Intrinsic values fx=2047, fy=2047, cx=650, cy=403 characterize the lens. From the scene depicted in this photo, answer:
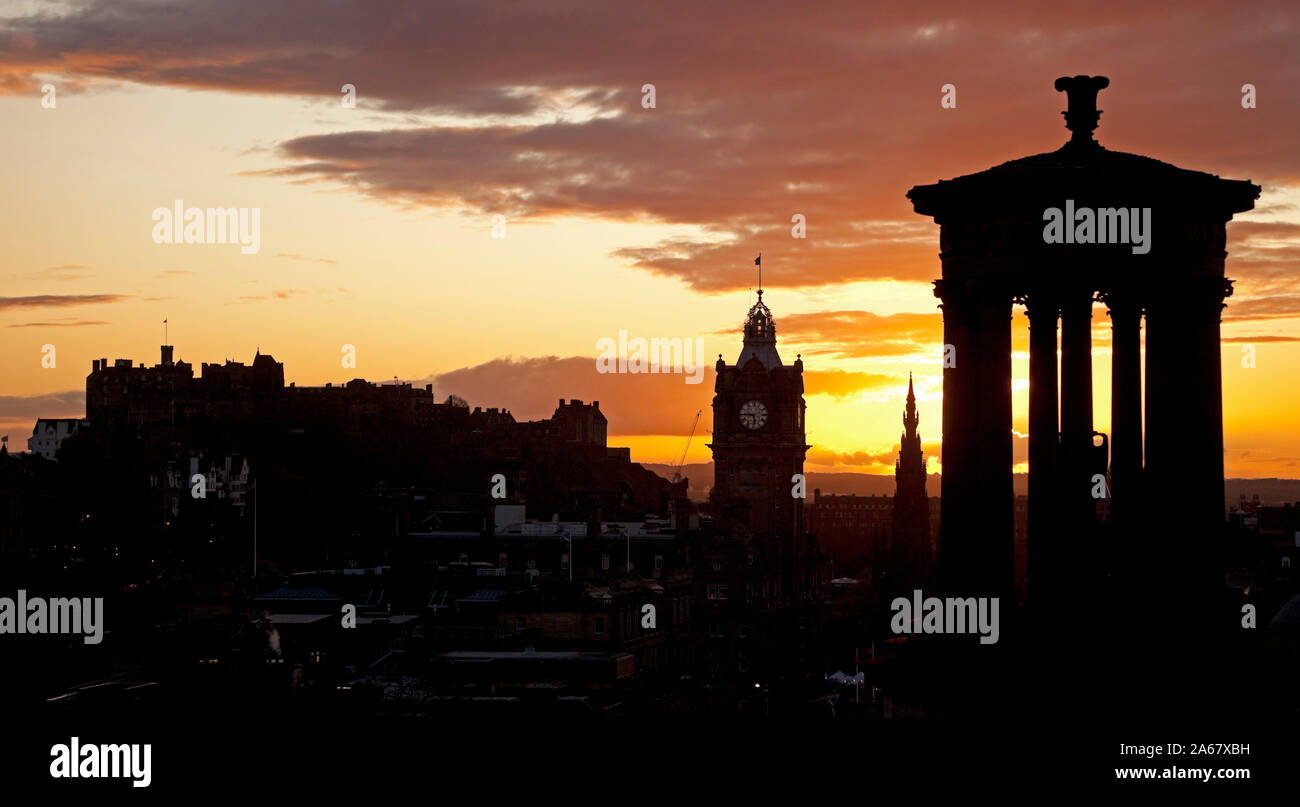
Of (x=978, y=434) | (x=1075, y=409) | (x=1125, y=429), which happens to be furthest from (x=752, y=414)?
(x=978, y=434)

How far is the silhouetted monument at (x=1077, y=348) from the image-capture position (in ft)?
91.6

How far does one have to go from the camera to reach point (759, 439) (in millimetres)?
140250

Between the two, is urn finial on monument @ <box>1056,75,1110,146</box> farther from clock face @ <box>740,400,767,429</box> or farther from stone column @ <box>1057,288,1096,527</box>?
clock face @ <box>740,400,767,429</box>

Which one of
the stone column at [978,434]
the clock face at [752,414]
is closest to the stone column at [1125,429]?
the stone column at [978,434]

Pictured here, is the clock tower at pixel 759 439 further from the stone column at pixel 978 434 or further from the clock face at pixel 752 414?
the stone column at pixel 978 434

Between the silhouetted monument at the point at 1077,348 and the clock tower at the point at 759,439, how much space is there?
357 feet

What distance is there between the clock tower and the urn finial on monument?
109 meters

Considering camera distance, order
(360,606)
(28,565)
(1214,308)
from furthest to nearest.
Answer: (28,565) → (360,606) → (1214,308)

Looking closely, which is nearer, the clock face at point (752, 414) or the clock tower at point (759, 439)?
the clock tower at point (759, 439)

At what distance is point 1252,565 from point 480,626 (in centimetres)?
3603

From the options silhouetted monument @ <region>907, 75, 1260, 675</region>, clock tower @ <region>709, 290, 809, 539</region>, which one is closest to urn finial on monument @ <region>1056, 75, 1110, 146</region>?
silhouetted monument @ <region>907, 75, 1260, 675</region>
